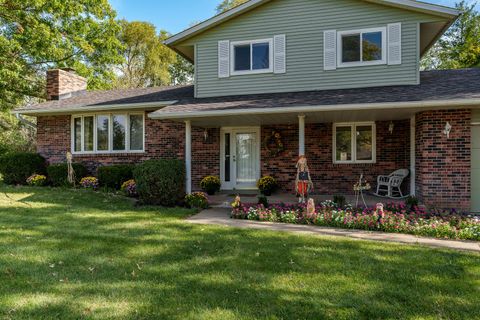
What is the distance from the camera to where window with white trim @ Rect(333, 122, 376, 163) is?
10633 mm

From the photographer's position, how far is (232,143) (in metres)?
12.0

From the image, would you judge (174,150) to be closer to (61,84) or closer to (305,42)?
(305,42)

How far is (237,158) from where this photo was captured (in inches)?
471

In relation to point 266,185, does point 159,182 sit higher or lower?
higher

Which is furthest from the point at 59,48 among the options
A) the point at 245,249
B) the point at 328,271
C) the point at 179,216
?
the point at 328,271

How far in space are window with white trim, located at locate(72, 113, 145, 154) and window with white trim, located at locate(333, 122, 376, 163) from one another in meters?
6.76

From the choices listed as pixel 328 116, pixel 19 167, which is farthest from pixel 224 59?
pixel 19 167

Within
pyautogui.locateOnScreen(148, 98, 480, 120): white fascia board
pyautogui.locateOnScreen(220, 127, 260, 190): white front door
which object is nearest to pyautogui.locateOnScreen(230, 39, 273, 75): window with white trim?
pyautogui.locateOnScreen(220, 127, 260, 190): white front door

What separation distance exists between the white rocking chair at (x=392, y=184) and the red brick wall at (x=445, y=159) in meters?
1.52

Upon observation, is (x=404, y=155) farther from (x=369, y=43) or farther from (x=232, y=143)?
(x=232, y=143)

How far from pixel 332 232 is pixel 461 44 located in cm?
2553

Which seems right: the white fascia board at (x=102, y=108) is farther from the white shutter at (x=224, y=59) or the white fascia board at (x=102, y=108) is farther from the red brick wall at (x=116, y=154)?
the white shutter at (x=224, y=59)

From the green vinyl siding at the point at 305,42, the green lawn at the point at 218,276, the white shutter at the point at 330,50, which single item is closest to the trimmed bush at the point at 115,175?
the green vinyl siding at the point at 305,42

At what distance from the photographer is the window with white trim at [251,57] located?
10.4 m
